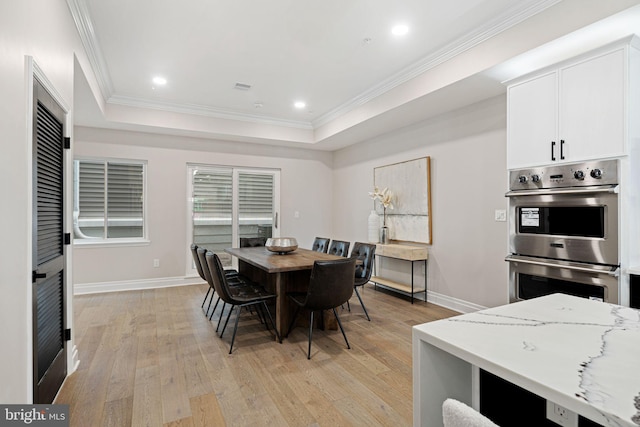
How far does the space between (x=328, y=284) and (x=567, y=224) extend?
76.2 inches

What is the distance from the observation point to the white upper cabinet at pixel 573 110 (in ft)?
7.43

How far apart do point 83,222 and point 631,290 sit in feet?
21.3

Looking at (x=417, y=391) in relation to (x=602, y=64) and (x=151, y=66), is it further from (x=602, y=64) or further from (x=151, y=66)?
(x=151, y=66)

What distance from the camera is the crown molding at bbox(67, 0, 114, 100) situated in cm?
263

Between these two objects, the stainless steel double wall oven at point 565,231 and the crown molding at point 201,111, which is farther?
the crown molding at point 201,111

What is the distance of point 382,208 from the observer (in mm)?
5500

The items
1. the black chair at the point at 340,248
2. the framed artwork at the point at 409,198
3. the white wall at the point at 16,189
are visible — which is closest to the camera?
the white wall at the point at 16,189

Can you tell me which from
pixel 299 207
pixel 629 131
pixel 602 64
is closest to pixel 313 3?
pixel 602 64

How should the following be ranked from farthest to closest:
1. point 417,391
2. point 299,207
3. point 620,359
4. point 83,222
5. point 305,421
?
point 299,207 → point 83,222 → point 305,421 → point 417,391 → point 620,359

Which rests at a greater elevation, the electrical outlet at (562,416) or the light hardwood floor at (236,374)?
the electrical outlet at (562,416)

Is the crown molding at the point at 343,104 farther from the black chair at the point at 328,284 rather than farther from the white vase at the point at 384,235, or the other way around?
the black chair at the point at 328,284

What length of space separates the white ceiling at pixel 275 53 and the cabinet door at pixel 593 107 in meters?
0.60

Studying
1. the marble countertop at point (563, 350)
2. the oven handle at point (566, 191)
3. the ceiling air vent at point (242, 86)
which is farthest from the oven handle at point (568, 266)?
the ceiling air vent at point (242, 86)

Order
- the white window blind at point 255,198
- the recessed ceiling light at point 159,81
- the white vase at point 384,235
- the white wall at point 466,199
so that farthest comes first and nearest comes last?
1. the white window blind at point 255,198
2. the white vase at point 384,235
3. the recessed ceiling light at point 159,81
4. the white wall at point 466,199
